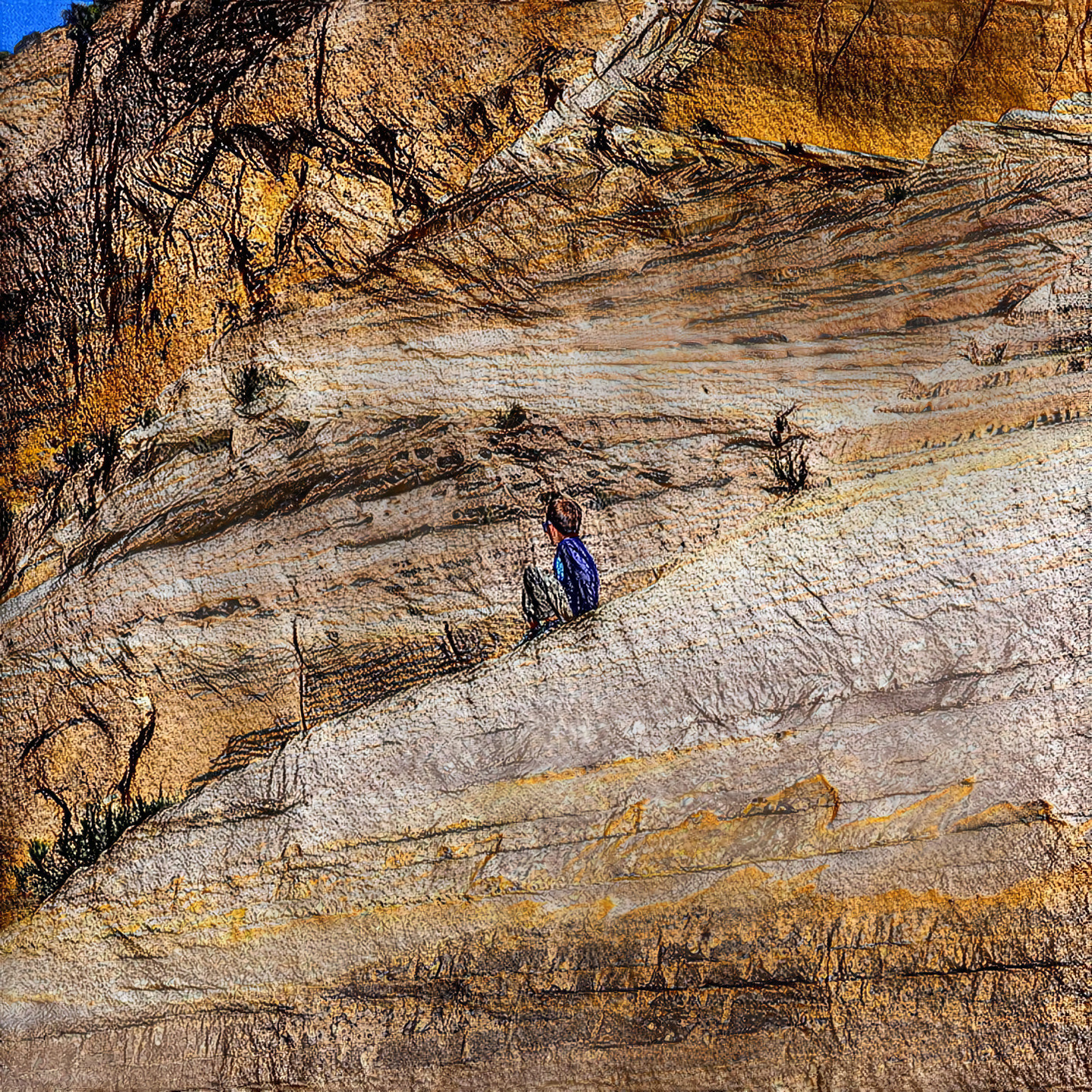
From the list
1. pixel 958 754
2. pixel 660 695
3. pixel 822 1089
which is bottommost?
pixel 822 1089

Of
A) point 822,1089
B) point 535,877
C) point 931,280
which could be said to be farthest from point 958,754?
point 931,280

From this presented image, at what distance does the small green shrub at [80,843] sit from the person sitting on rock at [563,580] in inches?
59.3

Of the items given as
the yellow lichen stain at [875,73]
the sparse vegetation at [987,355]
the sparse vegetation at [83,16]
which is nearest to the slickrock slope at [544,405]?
the sparse vegetation at [987,355]

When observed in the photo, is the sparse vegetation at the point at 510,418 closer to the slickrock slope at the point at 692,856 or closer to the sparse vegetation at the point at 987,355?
the slickrock slope at the point at 692,856

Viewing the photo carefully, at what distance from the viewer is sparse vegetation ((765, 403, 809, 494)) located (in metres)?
3.04

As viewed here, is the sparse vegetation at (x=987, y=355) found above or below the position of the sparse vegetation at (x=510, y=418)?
above

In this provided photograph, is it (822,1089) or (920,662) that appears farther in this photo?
(920,662)

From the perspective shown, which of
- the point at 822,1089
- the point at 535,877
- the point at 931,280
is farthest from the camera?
the point at 931,280

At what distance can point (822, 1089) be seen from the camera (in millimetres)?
2721

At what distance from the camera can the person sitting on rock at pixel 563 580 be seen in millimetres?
3061

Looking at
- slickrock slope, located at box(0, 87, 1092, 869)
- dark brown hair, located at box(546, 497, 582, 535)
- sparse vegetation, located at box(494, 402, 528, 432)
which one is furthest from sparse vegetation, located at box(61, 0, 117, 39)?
dark brown hair, located at box(546, 497, 582, 535)

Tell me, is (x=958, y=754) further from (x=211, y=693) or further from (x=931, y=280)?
(x=211, y=693)

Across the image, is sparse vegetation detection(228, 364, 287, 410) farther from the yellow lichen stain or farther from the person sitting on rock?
the yellow lichen stain

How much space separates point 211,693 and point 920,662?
2510 mm
